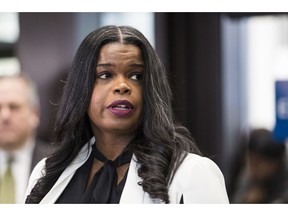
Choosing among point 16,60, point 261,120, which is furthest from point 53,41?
point 261,120

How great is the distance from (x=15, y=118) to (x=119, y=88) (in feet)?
1.90

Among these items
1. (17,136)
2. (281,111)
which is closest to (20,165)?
(17,136)

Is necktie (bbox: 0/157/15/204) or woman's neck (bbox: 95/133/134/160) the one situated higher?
woman's neck (bbox: 95/133/134/160)

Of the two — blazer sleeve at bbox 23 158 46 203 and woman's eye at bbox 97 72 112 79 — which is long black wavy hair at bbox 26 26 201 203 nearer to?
woman's eye at bbox 97 72 112 79

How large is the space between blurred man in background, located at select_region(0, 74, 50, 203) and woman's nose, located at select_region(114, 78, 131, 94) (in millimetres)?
280

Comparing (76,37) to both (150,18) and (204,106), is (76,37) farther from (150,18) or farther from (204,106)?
(204,106)

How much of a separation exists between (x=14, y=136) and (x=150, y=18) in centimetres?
45

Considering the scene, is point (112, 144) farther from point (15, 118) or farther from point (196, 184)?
point (15, 118)

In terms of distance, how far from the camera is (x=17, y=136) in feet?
4.72

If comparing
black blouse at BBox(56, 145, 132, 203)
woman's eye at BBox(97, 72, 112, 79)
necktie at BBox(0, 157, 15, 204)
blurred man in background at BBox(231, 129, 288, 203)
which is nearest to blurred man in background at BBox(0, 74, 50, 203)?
necktie at BBox(0, 157, 15, 204)

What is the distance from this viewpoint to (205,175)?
36.9 inches

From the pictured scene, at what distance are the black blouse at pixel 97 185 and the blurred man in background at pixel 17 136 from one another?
152mm

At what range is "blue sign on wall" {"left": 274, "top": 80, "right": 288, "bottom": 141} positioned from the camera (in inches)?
63.2

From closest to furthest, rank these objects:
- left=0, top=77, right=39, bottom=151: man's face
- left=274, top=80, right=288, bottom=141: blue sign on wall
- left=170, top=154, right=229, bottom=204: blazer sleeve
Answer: left=170, top=154, right=229, bottom=204: blazer sleeve → left=0, top=77, right=39, bottom=151: man's face → left=274, top=80, right=288, bottom=141: blue sign on wall
